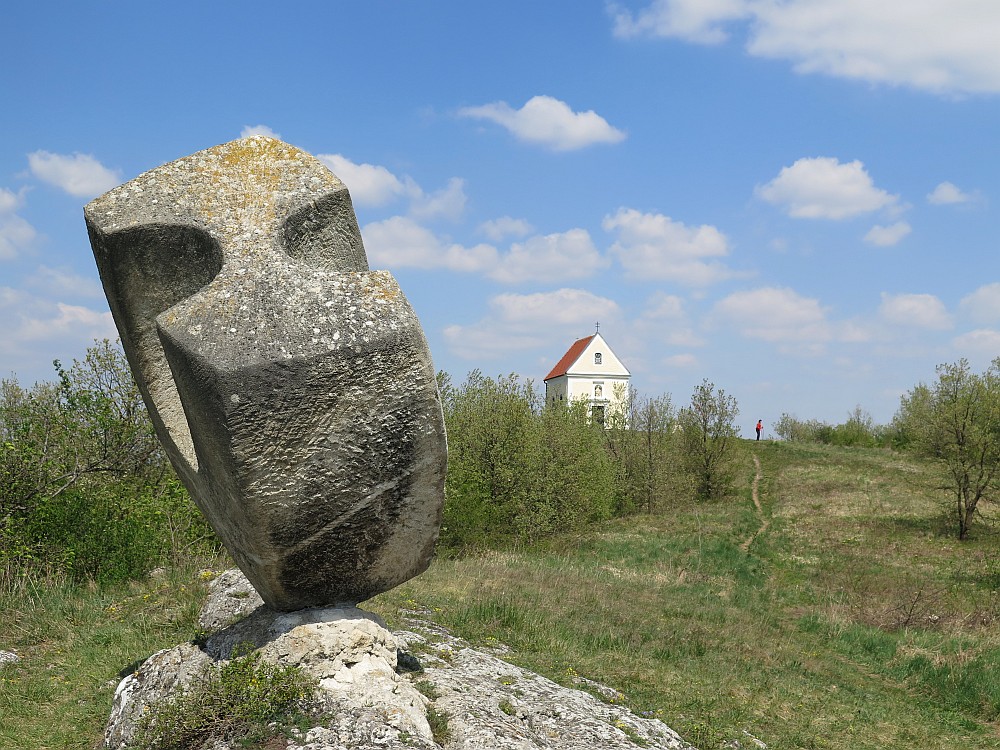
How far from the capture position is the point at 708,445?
45.6 m

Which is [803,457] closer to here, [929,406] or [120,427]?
[929,406]

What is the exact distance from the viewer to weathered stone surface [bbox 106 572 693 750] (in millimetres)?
5801

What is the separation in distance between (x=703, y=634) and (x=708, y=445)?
32.9 meters

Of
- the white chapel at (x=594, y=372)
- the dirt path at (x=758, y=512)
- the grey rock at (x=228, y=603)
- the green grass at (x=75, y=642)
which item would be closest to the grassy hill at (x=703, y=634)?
the green grass at (x=75, y=642)

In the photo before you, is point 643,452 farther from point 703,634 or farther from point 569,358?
point 569,358

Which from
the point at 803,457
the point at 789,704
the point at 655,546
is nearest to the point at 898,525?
Answer: the point at 655,546

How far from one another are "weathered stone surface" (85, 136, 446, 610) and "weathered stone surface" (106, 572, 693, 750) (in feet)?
1.44

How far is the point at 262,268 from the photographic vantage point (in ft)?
20.4

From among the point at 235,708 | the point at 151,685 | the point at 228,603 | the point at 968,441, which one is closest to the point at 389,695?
the point at 235,708

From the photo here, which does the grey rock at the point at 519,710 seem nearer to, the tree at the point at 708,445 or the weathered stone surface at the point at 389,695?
the weathered stone surface at the point at 389,695

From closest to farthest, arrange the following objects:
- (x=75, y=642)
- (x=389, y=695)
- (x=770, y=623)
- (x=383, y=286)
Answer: (x=389, y=695), (x=383, y=286), (x=75, y=642), (x=770, y=623)

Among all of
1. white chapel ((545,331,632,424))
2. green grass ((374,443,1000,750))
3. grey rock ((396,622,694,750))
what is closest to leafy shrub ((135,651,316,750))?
grey rock ((396,622,694,750))

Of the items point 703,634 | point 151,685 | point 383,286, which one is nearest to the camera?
point 383,286

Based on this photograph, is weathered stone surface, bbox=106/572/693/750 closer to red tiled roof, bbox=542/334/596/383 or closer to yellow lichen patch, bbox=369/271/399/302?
yellow lichen patch, bbox=369/271/399/302
